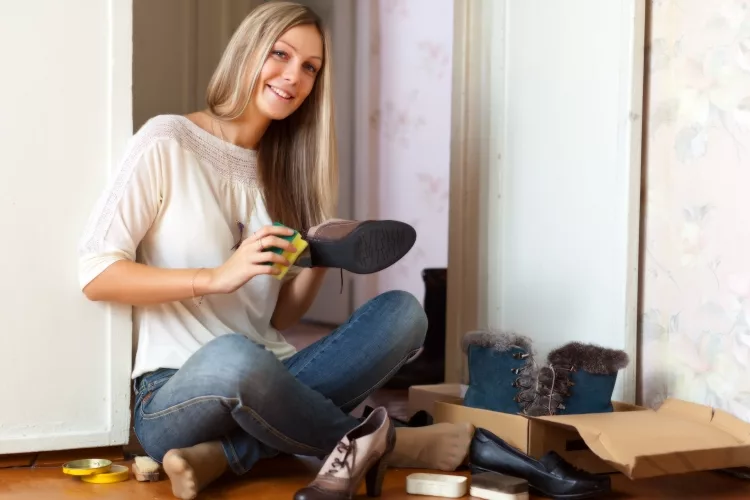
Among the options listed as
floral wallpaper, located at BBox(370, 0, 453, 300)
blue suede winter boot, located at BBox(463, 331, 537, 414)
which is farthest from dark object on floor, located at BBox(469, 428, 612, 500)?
floral wallpaper, located at BBox(370, 0, 453, 300)

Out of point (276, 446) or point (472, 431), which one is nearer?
point (276, 446)

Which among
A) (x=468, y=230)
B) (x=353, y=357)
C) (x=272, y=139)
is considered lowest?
(x=353, y=357)

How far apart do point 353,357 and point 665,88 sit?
3.16 ft

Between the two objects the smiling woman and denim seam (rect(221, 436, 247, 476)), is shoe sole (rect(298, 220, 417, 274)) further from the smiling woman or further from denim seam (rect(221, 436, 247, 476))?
denim seam (rect(221, 436, 247, 476))

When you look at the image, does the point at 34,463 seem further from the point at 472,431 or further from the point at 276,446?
the point at 472,431

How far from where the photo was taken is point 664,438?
1.62m

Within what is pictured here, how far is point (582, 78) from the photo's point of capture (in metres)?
2.19

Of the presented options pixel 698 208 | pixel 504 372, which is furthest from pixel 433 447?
pixel 698 208

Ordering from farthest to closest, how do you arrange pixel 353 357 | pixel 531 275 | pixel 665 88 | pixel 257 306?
pixel 531 275, pixel 665 88, pixel 257 306, pixel 353 357

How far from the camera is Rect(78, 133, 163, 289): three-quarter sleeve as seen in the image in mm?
1635

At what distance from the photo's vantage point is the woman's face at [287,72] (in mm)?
1804

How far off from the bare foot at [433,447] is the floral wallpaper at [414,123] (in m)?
1.70

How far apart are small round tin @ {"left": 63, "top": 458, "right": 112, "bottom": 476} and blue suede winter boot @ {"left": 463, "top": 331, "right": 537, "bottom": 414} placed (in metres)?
0.77

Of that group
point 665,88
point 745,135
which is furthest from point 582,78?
point 745,135
